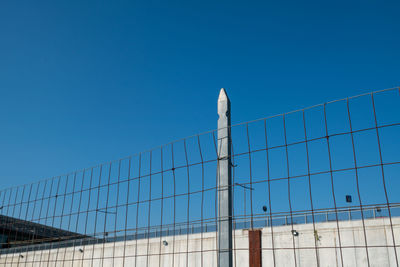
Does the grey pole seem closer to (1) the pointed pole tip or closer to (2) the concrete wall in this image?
(1) the pointed pole tip

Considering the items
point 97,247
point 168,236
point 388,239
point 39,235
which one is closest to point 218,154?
point 388,239

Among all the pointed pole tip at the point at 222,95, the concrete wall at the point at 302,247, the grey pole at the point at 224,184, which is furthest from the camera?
the concrete wall at the point at 302,247

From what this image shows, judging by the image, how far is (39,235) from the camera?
38.1 m

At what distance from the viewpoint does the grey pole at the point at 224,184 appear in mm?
11891

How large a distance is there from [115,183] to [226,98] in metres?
8.23

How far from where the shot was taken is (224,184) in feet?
41.4

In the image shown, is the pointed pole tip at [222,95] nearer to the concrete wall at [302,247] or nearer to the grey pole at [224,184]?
the grey pole at [224,184]

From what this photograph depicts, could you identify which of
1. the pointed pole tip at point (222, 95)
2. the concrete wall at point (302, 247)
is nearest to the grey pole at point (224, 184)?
the pointed pole tip at point (222, 95)

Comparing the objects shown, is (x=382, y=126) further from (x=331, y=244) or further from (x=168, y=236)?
(x=168, y=236)

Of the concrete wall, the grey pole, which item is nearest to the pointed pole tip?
the grey pole

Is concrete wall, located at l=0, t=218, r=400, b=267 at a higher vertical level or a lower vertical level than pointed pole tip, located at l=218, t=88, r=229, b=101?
lower

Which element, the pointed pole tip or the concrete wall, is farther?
the concrete wall

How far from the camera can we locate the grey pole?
39.0 ft

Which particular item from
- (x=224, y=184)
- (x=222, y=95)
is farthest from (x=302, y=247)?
(x=222, y=95)
